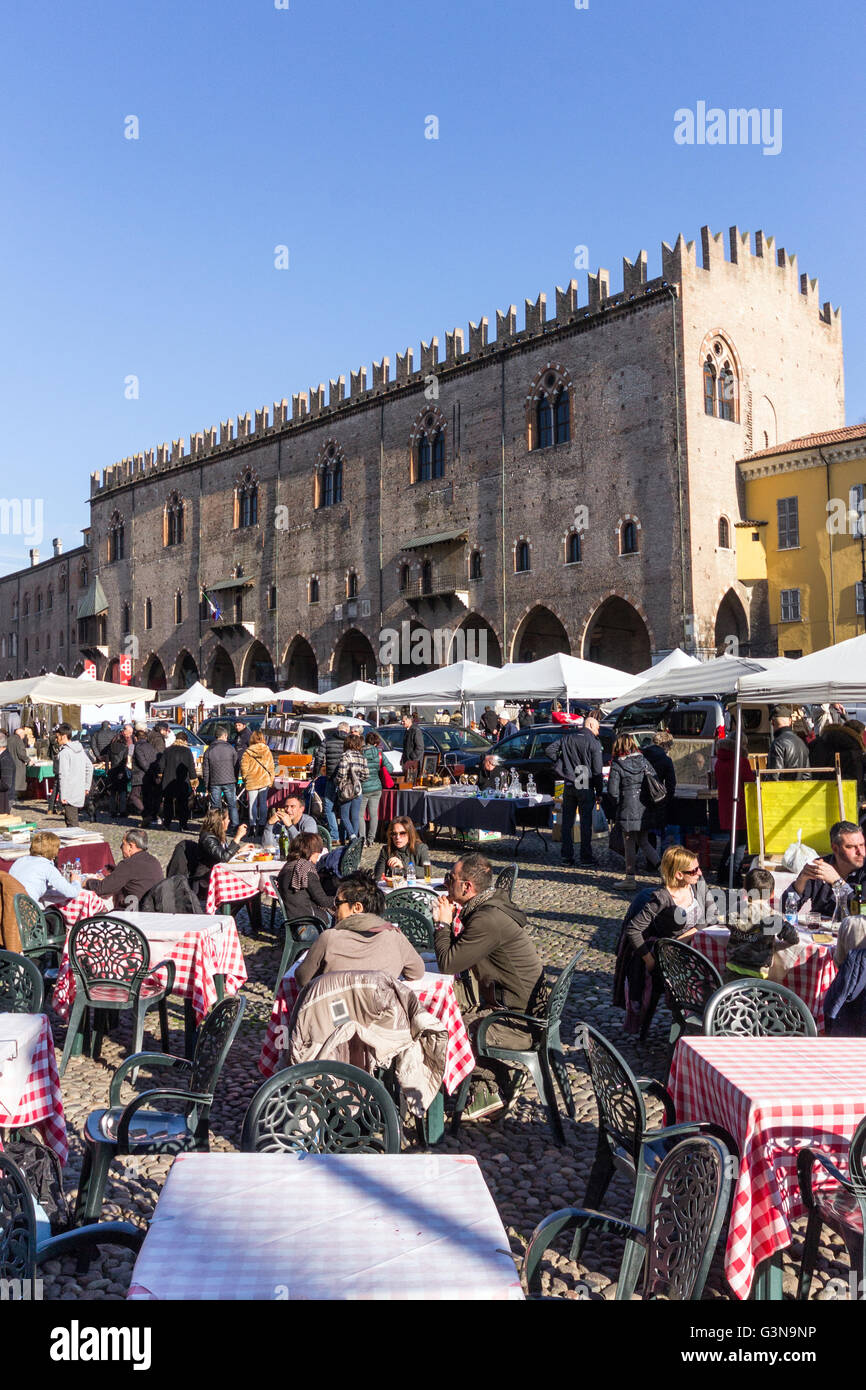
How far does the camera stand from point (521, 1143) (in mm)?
4508

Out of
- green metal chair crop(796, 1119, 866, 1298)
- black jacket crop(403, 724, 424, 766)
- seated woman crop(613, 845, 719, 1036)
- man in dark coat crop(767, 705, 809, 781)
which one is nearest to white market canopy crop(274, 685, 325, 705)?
black jacket crop(403, 724, 424, 766)

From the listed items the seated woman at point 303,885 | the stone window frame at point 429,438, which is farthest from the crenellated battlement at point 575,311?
the seated woman at point 303,885

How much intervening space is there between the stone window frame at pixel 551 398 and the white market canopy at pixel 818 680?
19999mm

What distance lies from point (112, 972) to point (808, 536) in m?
23.0

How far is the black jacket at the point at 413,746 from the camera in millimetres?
16109

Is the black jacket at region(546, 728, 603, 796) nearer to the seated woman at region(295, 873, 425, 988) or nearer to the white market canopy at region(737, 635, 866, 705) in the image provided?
the white market canopy at region(737, 635, 866, 705)

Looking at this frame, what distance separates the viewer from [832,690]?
8484 mm

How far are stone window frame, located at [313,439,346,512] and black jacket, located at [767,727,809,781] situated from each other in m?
27.1

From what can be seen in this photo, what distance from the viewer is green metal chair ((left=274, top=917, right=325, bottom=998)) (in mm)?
6523

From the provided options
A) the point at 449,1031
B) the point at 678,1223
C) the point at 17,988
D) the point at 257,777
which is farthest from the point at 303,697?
the point at 678,1223

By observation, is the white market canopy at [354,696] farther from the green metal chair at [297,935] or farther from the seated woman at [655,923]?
the seated woman at [655,923]

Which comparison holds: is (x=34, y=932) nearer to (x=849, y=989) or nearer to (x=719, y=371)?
(x=849, y=989)

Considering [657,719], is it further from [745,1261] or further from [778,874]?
[745,1261]

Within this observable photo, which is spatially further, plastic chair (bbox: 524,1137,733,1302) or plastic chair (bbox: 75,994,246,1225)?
plastic chair (bbox: 75,994,246,1225)
